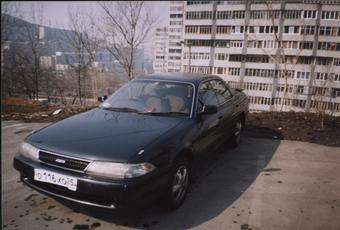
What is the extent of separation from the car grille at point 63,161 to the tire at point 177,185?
80 cm

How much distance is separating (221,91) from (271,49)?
12.2 m

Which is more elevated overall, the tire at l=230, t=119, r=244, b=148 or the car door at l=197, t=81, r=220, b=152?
the car door at l=197, t=81, r=220, b=152

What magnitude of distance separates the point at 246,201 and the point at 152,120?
1.37 meters

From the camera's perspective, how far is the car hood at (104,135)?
2129mm

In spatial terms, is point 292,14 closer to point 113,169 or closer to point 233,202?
point 233,202

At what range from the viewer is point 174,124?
271cm

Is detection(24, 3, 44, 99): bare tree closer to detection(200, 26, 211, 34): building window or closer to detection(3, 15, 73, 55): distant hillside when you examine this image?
detection(3, 15, 73, 55): distant hillside

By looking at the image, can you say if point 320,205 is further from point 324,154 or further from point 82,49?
point 82,49

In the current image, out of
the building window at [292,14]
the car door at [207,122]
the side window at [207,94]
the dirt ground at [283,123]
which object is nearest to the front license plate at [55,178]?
the car door at [207,122]

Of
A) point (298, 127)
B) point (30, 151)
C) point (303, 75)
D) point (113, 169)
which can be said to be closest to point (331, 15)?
point (303, 75)

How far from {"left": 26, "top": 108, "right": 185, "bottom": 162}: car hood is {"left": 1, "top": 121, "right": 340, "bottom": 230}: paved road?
491 mm

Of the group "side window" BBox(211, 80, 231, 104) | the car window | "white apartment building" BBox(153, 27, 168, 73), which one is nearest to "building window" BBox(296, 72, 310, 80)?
"white apartment building" BBox(153, 27, 168, 73)

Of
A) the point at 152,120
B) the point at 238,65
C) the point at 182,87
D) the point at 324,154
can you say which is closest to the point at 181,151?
the point at 152,120

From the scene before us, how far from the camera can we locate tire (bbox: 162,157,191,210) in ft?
8.00
